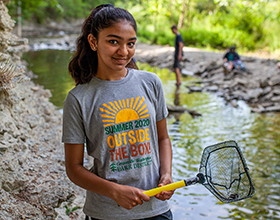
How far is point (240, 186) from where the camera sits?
1663 millimetres

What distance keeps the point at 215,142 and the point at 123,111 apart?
4321mm

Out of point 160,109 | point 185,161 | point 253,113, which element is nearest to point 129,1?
point 253,113

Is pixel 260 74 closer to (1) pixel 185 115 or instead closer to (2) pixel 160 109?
(1) pixel 185 115

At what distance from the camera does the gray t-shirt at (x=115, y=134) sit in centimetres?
153

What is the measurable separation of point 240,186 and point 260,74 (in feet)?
35.8

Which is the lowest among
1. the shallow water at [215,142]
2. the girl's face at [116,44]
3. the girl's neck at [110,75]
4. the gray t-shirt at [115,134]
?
A: the shallow water at [215,142]

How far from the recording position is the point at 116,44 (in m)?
1.57

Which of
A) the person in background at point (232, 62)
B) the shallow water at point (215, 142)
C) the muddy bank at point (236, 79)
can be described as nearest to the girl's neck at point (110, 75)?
the shallow water at point (215, 142)

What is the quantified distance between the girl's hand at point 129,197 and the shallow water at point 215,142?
226cm

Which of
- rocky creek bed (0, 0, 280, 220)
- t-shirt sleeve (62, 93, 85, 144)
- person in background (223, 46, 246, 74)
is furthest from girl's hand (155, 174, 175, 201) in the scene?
person in background (223, 46, 246, 74)

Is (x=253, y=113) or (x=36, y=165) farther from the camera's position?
(x=253, y=113)

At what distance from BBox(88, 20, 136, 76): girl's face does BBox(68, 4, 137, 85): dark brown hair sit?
0.03m

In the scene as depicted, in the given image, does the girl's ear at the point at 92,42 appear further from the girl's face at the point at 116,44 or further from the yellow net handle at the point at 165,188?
the yellow net handle at the point at 165,188

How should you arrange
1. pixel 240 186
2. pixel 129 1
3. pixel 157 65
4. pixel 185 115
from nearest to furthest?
pixel 240 186, pixel 185 115, pixel 157 65, pixel 129 1
